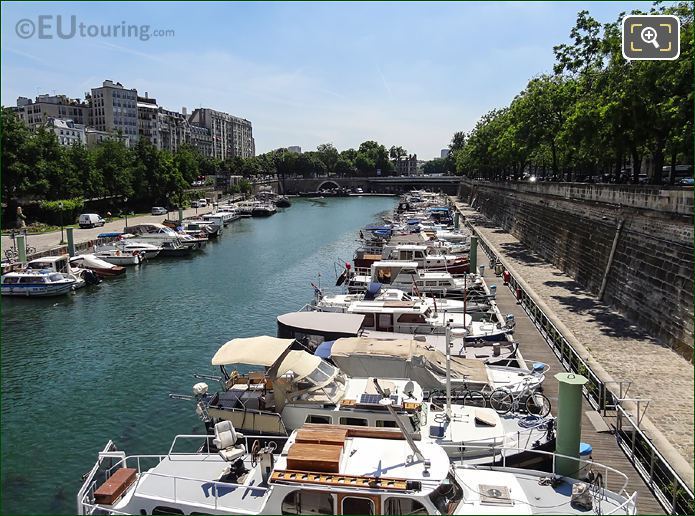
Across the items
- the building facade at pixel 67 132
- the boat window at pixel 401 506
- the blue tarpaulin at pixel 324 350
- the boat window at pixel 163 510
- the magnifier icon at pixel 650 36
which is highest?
the building facade at pixel 67 132

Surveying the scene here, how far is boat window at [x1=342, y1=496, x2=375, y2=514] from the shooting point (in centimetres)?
1196

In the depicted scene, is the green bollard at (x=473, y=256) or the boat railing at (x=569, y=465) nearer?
the boat railing at (x=569, y=465)

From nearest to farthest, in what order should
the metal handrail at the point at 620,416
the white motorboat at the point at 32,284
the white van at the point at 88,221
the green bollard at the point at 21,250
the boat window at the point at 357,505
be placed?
the boat window at the point at 357,505 < the metal handrail at the point at 620,416 < the white motorboat at the point at 32,284 < the green bollard at the point at 21,250 < the white van at the point at 88,221

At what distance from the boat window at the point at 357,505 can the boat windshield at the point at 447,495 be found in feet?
4.29

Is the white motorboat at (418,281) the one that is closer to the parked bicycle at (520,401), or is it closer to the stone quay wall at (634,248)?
the stone quay wall at (634,248)

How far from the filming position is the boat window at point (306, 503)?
1227 cm

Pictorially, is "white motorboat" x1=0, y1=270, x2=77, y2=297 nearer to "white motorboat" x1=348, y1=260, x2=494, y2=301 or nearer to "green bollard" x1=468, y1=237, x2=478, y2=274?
"white motorboat" x1=348, y1=260, x2=494, y2=301

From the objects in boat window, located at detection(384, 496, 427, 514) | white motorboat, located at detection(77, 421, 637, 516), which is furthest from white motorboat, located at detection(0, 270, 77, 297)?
boat window, located at detection(384, 496, 427, 514)

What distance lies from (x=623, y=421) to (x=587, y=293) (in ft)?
68.5

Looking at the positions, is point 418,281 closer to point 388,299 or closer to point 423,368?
point 388,299

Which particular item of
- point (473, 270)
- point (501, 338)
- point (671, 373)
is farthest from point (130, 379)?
point (473, 270)

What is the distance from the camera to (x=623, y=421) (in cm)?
1819

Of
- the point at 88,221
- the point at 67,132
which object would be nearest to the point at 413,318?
the point at 88,221

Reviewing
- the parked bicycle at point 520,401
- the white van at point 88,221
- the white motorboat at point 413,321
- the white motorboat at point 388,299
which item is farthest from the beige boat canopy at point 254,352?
the white van at point 88,221
